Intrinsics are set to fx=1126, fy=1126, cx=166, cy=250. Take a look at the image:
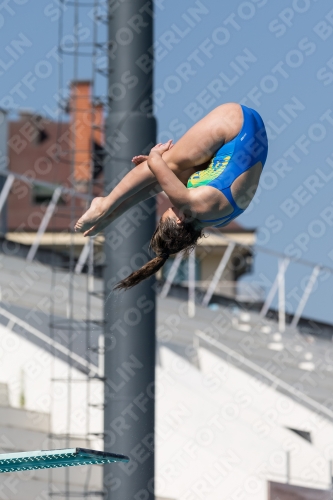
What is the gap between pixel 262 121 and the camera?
20.5ft

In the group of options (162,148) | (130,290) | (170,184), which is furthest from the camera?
(130,290)

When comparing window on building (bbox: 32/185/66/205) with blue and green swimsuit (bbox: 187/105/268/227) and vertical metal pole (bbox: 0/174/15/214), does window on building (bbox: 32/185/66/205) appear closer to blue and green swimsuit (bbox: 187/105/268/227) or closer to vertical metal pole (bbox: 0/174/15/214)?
vertical metal pole (bbox: 0/174/15/214)

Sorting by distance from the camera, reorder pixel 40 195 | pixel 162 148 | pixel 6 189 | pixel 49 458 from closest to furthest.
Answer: pixel 162 148
pixel 49 458
pixel 6 189
pixel 40 195

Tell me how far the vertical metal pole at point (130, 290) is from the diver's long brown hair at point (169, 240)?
9.27 feet

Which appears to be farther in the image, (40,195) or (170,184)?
(40,195)

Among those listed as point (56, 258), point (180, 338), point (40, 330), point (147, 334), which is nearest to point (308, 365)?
point (180, 338)

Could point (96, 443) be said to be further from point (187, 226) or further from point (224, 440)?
point (187, 226)

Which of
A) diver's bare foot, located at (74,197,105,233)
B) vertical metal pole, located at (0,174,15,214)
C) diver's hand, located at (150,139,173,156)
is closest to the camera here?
diver's hand, located at (150,139,173,156)

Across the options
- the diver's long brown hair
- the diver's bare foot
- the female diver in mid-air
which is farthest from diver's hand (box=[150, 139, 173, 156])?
the diver's bare foot

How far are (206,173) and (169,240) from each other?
1.37ft

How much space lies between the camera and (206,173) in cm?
613

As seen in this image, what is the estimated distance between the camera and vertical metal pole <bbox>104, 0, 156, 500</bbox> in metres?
9.12

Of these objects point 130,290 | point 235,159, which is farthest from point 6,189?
point 235,159

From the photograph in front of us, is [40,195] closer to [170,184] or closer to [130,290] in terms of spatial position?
[130,290]
